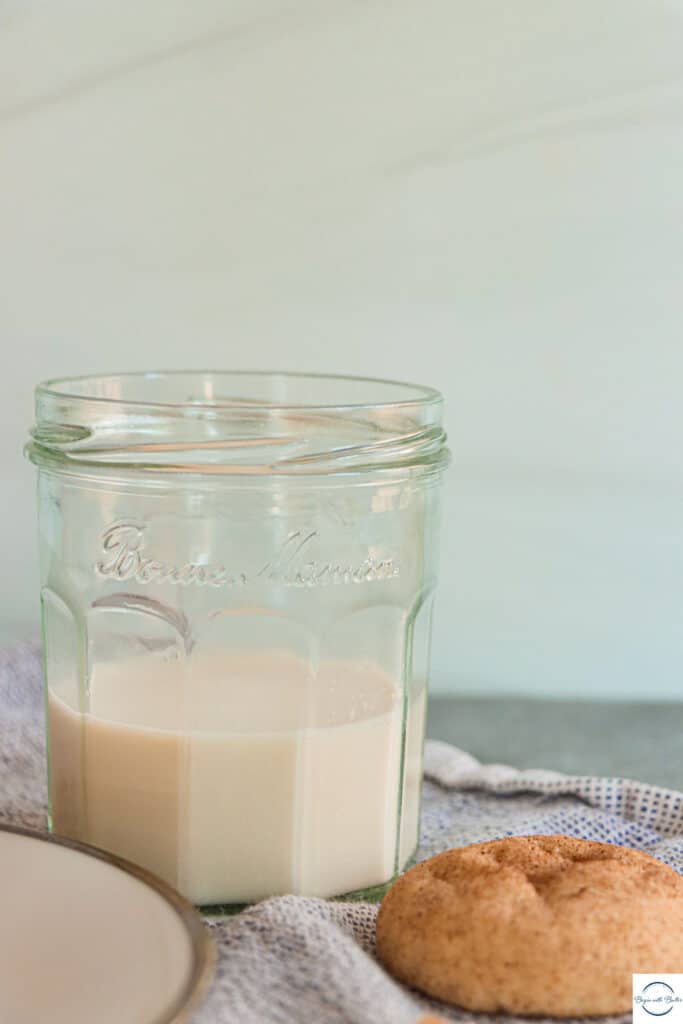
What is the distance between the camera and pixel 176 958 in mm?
480

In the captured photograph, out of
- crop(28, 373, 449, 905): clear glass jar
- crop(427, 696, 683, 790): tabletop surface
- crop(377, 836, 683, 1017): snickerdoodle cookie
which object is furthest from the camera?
crop(427, 696, 683, 790): tabletop surface

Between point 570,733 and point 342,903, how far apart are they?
40 cm

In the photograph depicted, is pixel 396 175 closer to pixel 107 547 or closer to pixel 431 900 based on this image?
pixel 107 547

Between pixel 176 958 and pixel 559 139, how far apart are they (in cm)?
71

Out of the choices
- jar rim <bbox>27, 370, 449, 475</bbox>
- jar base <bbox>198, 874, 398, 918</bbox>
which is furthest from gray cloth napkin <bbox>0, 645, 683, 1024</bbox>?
jar rim <bbox>27, 370, 449, 475</bbox>

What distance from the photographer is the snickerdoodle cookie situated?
491 mm

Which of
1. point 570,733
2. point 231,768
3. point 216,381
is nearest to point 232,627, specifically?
point 231,768

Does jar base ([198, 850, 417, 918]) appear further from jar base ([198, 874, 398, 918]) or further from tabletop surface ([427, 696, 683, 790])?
tabletop surface ([427, 696, 683, 790])

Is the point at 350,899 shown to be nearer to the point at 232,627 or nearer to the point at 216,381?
the point at 232,627

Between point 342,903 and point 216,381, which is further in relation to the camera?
point 216,381

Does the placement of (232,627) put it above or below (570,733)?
above

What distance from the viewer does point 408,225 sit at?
0.97 meters

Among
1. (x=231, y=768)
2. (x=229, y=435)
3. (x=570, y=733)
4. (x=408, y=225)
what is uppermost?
(x=408, y=225)

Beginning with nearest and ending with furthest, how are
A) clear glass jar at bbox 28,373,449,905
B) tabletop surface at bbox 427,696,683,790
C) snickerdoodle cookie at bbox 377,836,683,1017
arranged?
snickerdoodle cookie at bbox 377,836,683,1017 < clear glass jar at bbox 28,373,449,905 < tabletop surface at bbox 427,696,683,790
